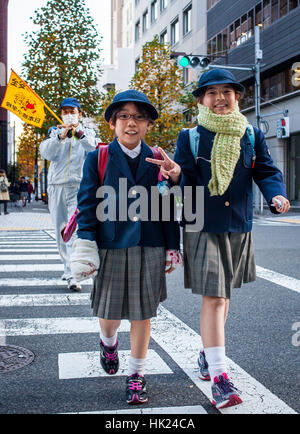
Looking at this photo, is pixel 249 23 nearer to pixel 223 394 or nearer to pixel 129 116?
pixel 129 116

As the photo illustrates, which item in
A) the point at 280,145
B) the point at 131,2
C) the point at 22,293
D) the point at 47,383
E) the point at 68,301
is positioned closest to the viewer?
the point at 47,383

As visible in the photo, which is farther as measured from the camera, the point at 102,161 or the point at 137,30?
the point at 137,30

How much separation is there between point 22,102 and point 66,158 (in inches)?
154

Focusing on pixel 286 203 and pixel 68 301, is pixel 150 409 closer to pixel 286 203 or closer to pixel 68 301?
pixel 286 203

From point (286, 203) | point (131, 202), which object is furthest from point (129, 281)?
point (286, 203)

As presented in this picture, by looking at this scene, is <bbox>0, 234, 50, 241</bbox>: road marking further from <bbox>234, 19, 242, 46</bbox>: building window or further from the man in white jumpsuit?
<bbox>234, 19, 242, 46</bbox>: building window

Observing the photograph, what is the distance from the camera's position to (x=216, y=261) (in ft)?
10.6

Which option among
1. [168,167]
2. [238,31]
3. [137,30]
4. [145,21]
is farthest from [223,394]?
[137,30]

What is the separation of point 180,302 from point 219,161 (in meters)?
3.08

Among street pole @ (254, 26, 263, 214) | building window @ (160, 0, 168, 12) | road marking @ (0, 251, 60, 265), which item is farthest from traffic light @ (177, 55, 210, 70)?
building window @ (160, 0, 168, 12)

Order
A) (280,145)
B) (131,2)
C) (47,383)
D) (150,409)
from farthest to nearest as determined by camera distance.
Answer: (131,2)
(280,145)
(47,383)
(150,409)

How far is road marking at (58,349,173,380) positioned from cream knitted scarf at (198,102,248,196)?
1.30 meters

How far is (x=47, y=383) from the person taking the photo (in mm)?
3467

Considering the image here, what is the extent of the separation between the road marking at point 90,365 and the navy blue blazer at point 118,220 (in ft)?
3.05
